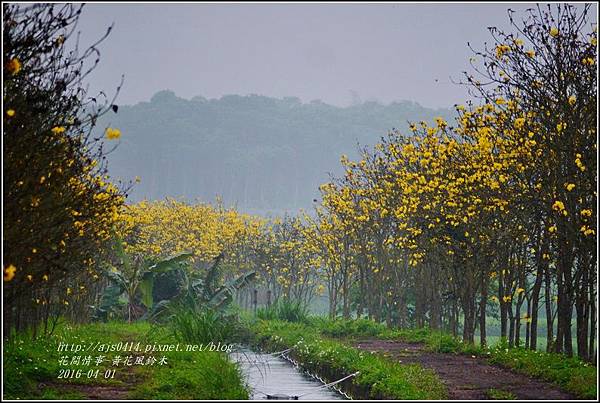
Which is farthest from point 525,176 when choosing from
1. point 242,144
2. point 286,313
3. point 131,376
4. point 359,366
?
point 242,144

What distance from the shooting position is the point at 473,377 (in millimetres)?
13922

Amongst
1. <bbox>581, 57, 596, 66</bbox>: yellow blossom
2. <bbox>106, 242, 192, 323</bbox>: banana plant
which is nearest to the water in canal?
<bbox>106, 242, 192, 323</bbox>: banana plant

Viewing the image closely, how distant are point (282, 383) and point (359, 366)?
4.89ft

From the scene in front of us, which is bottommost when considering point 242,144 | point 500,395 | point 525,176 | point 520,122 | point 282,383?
point 282,383

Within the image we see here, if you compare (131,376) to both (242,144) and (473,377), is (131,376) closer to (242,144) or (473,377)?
(473,377)

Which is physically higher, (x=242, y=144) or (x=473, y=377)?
(x=242, y=144)

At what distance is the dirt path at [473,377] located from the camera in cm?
1189

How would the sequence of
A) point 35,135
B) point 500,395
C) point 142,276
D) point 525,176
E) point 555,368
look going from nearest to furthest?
point 35,135
point 500,395
point 555,368
point 525,176
point 142,276

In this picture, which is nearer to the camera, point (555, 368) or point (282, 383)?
point (555, 368)

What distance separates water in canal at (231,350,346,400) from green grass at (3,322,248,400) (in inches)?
28.7

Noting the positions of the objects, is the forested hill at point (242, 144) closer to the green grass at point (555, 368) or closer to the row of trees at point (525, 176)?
the row of trees at point (525, 176)

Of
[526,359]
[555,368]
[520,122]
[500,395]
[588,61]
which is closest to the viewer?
[500,395]

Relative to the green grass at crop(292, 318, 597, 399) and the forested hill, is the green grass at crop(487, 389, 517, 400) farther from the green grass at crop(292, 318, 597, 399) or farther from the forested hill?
the forested hill

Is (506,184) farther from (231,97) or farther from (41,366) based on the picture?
(231,97)
